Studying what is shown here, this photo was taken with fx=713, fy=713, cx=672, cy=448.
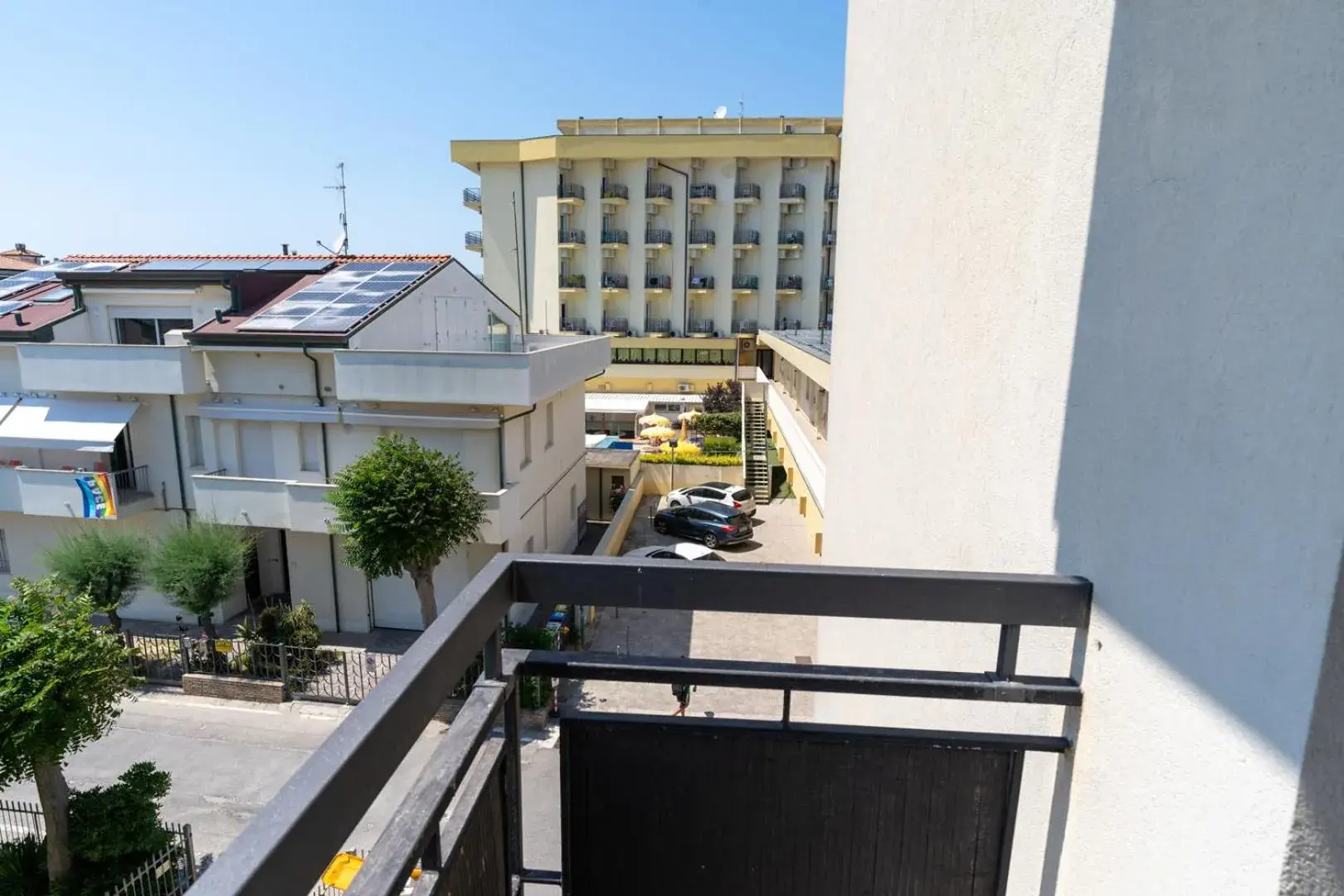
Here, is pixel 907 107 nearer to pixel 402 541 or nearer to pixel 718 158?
pixel 402 541

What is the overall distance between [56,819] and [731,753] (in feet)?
31.2

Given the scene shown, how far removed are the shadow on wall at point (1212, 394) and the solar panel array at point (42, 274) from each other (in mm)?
21611

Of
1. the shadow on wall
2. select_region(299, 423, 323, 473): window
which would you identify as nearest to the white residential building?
select_region(299, 423, 323, 473): window

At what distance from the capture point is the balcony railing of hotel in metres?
1.59

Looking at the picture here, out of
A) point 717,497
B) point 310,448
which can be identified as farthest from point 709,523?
point 310,448

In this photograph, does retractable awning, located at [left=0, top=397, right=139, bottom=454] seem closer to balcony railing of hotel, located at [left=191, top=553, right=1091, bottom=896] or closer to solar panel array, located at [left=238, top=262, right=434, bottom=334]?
solar panel array, located at [left=238, top=262, right=434, bottom=334]

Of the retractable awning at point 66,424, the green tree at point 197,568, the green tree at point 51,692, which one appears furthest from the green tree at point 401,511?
the retractable awning at point 66,424

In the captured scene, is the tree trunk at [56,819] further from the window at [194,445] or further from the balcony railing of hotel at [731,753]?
the window at [194,445]

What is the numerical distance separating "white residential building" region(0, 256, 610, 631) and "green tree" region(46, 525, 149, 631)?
155cm

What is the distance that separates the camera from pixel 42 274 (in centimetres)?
1981

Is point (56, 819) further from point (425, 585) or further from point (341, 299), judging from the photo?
point (341, 299)

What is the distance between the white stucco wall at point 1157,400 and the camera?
1111 millimetres

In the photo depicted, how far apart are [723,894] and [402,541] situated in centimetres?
1086

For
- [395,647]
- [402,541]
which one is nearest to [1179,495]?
[402,541]
